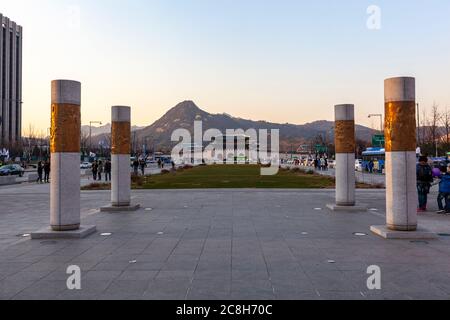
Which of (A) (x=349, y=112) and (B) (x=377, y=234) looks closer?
(B) (x=377, y=234)

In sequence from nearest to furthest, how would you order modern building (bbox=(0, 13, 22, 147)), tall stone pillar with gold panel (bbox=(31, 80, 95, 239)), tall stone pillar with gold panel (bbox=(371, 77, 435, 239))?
1. tall stone pillar with gold panel (bbox=(371, 77, 435, 239))
2. tall stone pillar with gold panel (bbox=(31, 80, 95, 239))
3. modern building (bbox=(0, 13, 22, 147))

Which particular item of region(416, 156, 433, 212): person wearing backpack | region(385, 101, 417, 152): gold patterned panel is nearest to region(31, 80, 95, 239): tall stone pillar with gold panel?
region(385, 101, 417, 152): gold patterned panel

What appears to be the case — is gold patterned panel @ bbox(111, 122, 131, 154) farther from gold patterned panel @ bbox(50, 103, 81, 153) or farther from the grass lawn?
the grass lawn

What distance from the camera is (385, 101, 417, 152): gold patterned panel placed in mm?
10273

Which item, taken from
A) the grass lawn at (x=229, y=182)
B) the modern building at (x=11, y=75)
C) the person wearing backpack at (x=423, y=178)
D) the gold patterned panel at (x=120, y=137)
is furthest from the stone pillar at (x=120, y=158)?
the modern building at (x=11, y=75)

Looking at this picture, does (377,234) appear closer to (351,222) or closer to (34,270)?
(351,222)

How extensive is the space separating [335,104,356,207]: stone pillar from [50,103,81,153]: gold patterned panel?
9.85 metres

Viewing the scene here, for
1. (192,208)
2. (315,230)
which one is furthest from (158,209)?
(315,230)

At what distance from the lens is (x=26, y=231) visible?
37.2 ft

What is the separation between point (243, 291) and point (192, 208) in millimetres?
10052

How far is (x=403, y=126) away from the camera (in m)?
10.3

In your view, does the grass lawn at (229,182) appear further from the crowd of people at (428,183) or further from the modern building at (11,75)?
the modern building at (11,75)
